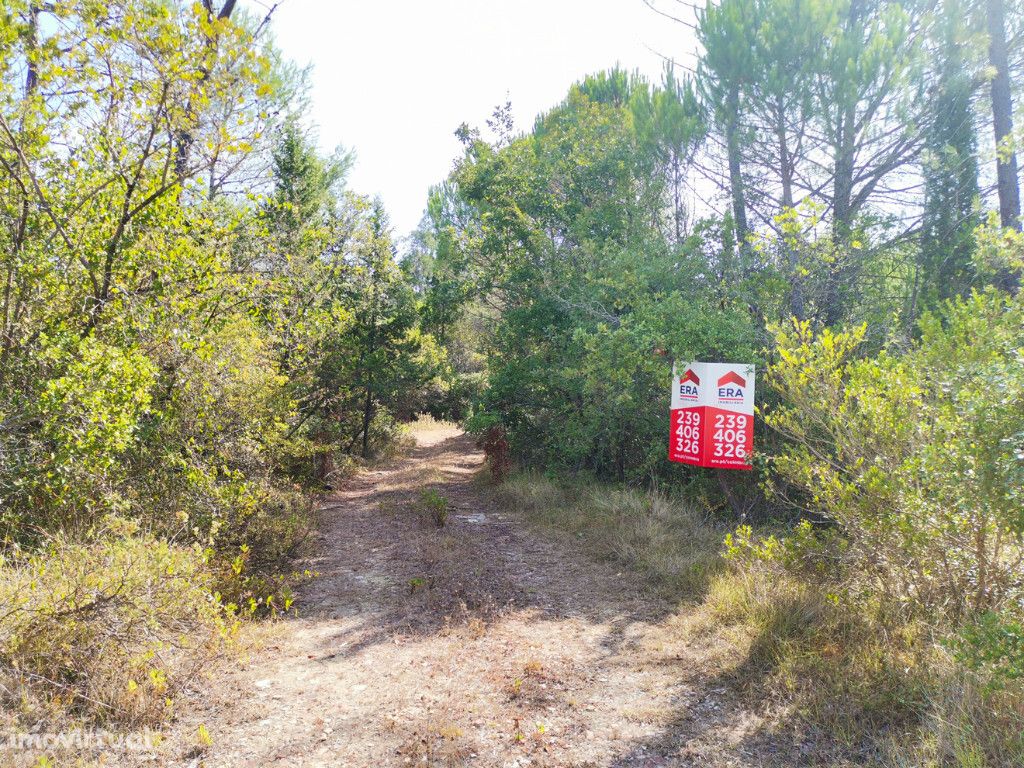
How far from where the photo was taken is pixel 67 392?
3924mm

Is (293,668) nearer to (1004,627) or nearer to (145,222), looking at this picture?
(145,222)

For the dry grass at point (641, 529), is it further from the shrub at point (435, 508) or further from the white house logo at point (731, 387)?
the white house logo at point (731, 387)

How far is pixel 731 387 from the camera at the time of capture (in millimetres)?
6246

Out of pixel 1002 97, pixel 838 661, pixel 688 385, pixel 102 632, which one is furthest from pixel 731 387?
pixel 1002 97

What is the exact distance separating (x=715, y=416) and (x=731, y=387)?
13.9 inches

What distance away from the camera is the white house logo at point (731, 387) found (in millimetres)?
6199

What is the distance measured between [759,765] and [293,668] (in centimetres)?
311

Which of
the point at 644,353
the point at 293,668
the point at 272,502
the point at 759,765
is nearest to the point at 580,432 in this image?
the point at 644,353

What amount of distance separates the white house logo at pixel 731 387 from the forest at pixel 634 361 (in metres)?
0.52

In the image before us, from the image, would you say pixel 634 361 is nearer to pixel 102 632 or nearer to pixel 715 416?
pixel 715 416

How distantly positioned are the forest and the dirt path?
35 cm

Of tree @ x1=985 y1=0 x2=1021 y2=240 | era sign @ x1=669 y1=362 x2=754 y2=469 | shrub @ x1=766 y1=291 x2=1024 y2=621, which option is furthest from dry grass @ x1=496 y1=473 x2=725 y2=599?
tree @ x1=985 y1=0 x2=1021 y2=240

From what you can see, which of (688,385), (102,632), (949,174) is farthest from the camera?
(949,174)

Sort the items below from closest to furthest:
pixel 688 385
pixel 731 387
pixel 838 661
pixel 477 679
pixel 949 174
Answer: pixel 838 661 → pixel 477 679 → pixel 731 387 → pixel 688 385 → pixel 949 174
